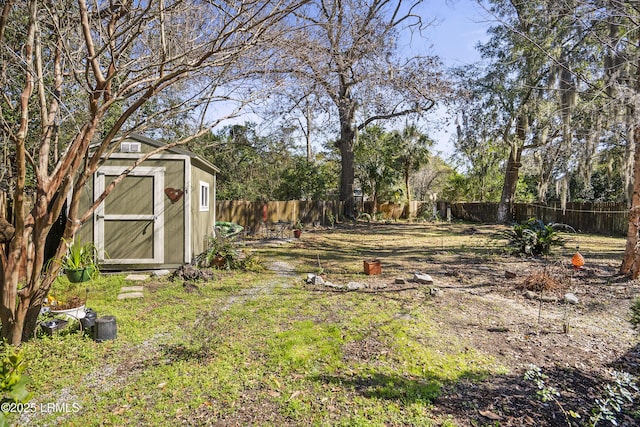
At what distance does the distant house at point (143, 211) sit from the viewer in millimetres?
5656

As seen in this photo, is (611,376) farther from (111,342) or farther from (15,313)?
(15,313)

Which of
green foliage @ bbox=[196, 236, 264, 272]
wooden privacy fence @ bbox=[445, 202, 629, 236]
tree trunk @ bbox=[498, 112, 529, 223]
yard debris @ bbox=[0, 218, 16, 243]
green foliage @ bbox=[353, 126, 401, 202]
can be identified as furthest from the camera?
green foliage @ bbox=[353, 126, 401, 202]

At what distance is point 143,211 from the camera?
5758mm

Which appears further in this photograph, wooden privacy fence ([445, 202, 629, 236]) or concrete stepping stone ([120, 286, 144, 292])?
wooden privacy fence ([445, 202, 629, 236])

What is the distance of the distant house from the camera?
5.66m

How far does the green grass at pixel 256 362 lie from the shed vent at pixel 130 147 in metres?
2.32

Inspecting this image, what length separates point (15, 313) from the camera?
2.71 meters

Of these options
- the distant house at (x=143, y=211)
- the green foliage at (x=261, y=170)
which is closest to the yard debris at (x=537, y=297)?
the distant house at (x=143, y=211)

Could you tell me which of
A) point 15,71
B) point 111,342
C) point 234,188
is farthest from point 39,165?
point 234,188

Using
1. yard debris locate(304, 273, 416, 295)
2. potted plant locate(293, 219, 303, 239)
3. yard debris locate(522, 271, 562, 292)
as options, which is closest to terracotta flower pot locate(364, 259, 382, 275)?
yard debris locate(304, 273, 416, 295)

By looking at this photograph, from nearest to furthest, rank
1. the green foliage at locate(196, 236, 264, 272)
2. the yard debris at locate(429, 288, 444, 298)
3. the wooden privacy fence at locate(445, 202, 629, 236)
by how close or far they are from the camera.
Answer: the yard debris at locate(429, 288, 444, 298) < the green foliage at locate(196, 236, 264, 272) < the wooden privacy fence at locate(445, 202, 629, 236)

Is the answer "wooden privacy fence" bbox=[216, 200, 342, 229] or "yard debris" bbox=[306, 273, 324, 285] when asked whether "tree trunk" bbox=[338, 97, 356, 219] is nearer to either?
"wooden privacy fence" bbox=[216, 200, 342, 229]

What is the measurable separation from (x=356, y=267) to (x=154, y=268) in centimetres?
351

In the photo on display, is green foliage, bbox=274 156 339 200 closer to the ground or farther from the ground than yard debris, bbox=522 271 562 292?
farther from the ground
